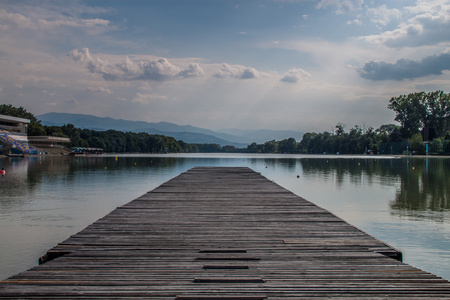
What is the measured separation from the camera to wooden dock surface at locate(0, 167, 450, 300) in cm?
491

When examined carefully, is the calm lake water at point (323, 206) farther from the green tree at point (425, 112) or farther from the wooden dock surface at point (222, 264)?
the green tree at point (425, 112)

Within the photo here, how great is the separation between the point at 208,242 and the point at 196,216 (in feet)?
10.00

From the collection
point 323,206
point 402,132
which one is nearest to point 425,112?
point 402,132

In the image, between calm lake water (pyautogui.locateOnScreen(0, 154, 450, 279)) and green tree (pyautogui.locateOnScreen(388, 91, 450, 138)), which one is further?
green tree (pyautogui.locateOnScreen(388, 91, 450, 138))

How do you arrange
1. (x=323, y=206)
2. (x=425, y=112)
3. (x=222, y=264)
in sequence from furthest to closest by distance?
(x=425, y=112)
(x=323, y=206)
(x=222, y=264)

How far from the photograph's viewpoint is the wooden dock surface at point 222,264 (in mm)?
4910

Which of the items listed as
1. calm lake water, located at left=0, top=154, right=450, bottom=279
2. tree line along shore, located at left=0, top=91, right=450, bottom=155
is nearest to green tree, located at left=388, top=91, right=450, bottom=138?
tree line along shore, located at left=0, top=91, right=450, bottom=155

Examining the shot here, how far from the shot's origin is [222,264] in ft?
19.7

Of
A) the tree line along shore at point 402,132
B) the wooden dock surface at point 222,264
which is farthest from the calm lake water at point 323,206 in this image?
the tree line along shore at point 402,132

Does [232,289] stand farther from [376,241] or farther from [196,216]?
[196,216]

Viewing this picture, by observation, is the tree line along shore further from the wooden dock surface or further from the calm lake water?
the wooden dock surface

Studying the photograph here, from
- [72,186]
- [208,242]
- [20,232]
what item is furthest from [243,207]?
[72,186]

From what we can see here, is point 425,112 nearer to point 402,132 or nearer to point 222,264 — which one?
point 402,132

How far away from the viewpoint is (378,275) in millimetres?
5535
